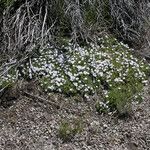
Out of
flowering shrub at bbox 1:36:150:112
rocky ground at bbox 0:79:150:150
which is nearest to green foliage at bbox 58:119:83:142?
rocky ground at bbox 0:79:150:150

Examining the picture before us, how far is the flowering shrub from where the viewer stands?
551 centimetres

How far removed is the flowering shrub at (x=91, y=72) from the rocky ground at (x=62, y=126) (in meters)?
0.16

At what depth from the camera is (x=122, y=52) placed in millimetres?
6102

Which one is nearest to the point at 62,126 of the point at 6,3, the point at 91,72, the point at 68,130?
the point at 68,130

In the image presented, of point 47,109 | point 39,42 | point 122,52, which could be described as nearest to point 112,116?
point 47,109

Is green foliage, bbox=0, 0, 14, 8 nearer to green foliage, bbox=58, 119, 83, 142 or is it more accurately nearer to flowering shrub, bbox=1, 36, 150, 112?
flowering shrub, bbox=1, 36, 150, 112

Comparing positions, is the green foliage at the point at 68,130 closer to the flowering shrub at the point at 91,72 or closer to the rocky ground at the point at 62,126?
the rocky ground at the point at 62,126

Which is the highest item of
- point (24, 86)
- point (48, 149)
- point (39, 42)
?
point (39, 42)

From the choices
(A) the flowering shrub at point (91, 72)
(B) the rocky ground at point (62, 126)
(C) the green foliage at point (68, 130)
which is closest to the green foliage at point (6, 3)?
(A) the flowering shrub at point (91, 72)

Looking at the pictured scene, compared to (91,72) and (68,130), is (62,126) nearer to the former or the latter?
(68,130)

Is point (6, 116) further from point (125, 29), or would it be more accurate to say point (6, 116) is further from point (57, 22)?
point (125, 29)

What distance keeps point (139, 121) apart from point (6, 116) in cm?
171

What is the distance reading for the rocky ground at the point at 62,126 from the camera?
16.1 feet

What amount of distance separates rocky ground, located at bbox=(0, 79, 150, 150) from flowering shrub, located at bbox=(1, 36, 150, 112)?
160 mm
